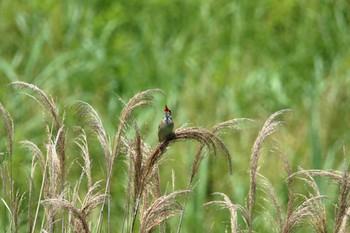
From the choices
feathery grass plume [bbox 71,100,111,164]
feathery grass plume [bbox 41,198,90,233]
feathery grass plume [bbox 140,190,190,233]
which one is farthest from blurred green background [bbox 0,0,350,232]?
feathery grass plume [bbox 140,190,190,233]

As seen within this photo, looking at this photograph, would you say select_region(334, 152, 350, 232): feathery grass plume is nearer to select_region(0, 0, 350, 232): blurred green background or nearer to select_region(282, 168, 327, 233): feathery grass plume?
select_region(282, 168, 327, 233): feathery grass plume

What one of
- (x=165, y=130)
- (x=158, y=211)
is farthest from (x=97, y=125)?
(x=158, y=211)

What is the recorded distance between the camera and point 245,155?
7.11 metres

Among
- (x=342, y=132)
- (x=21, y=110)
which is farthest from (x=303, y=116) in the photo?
(x=21, y=110)

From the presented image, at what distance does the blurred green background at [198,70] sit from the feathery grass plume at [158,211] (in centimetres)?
240

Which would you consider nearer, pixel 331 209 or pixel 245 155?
pixel 331 209

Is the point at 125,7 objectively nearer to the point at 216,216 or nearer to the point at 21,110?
the point at 21,110

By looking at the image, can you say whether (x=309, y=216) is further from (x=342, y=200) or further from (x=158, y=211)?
(x=158, y=211)

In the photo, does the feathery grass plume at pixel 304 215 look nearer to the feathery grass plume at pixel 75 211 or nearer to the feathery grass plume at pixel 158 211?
the feathery grass plume at pixel 158 211

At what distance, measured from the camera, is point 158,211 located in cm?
374

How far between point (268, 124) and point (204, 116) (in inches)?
137

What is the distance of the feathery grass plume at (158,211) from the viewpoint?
12.2ft

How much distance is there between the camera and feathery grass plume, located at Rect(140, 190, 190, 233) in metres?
3.71

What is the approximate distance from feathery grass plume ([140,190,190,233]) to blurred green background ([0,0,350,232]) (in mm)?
2402
